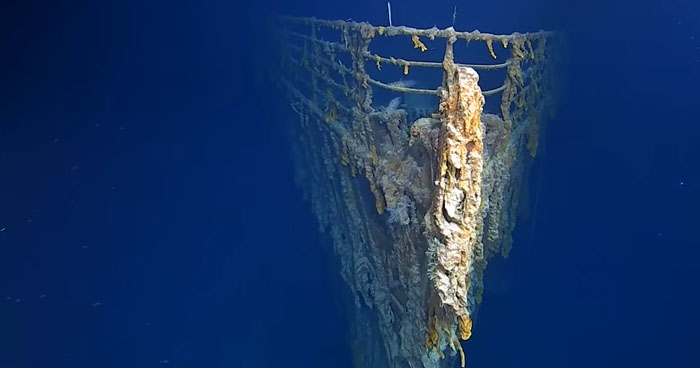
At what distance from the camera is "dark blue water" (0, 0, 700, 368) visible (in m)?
1.50

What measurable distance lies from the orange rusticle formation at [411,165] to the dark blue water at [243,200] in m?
0.08

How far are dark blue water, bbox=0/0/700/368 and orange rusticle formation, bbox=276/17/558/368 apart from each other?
0.08m

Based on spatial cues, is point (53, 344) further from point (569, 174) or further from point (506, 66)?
point (569, 174)

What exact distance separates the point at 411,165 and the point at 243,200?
586mm

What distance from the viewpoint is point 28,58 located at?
1419mm

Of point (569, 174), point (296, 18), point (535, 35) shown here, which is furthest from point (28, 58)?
point (569, 174)

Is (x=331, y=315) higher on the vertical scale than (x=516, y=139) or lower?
lower

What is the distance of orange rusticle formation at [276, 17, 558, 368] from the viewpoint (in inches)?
45.2

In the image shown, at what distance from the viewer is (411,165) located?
129cm

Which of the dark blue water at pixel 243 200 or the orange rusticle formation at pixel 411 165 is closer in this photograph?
the orange rusticle formation at pixel 411 165

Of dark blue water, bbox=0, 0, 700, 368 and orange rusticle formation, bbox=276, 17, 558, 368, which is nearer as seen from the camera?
orange rusticle formation, bbox=276, 17, 558, 368

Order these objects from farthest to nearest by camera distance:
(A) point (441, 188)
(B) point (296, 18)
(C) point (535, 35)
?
(B) point (296, 18), (C) point (535, 35), (A) point (441, 188)

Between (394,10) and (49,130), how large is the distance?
3.20ft

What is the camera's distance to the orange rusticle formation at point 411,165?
3.77ft
